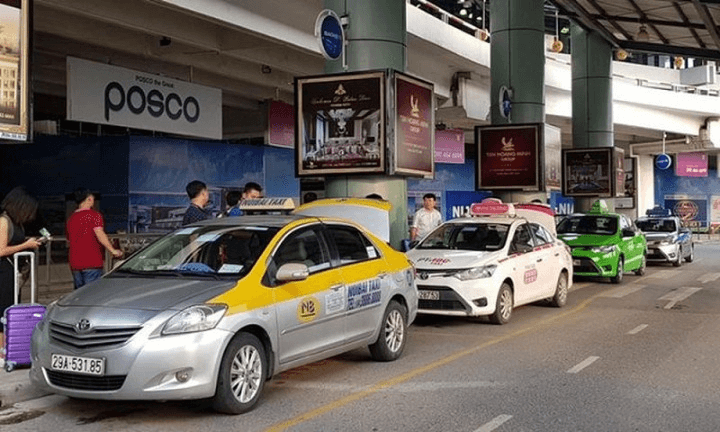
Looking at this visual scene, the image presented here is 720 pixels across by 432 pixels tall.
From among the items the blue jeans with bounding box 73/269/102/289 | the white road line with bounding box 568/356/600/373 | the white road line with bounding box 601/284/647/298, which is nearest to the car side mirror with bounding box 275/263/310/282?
the white road line with bounding box 568/356/600/373

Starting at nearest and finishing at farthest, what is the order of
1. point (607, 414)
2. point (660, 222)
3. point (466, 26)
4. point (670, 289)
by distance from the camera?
point (607, 414) → point (670, 289) → point (466, 26) → point (660, 222)

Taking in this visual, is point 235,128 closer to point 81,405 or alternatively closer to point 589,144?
point 589,144

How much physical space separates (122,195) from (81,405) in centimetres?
1534

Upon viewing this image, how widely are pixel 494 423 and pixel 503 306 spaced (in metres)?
5.27

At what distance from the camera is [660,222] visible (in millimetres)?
25453

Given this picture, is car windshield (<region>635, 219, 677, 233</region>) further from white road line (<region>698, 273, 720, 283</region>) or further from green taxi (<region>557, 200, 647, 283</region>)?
green taxi (<region>557, 200, 647, 283</region>)

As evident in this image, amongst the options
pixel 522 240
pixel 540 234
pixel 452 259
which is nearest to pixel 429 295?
pixel 452 259

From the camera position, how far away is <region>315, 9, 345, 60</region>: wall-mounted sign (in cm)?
1213

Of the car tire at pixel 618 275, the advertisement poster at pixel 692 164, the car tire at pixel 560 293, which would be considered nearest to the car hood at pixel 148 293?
the car tire at pixel 560 293

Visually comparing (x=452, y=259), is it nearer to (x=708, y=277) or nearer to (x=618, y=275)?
(x=618, y=275)

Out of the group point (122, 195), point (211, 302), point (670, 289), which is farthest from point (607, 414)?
point (122, 195)

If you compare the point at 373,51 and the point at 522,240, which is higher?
the point at 373,51

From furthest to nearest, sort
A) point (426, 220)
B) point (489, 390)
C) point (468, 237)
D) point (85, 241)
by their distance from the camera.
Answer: point (426, 220) → point (468, 237) → point (85, 241) → point (489, 390)

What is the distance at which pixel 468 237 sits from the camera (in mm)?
12133
